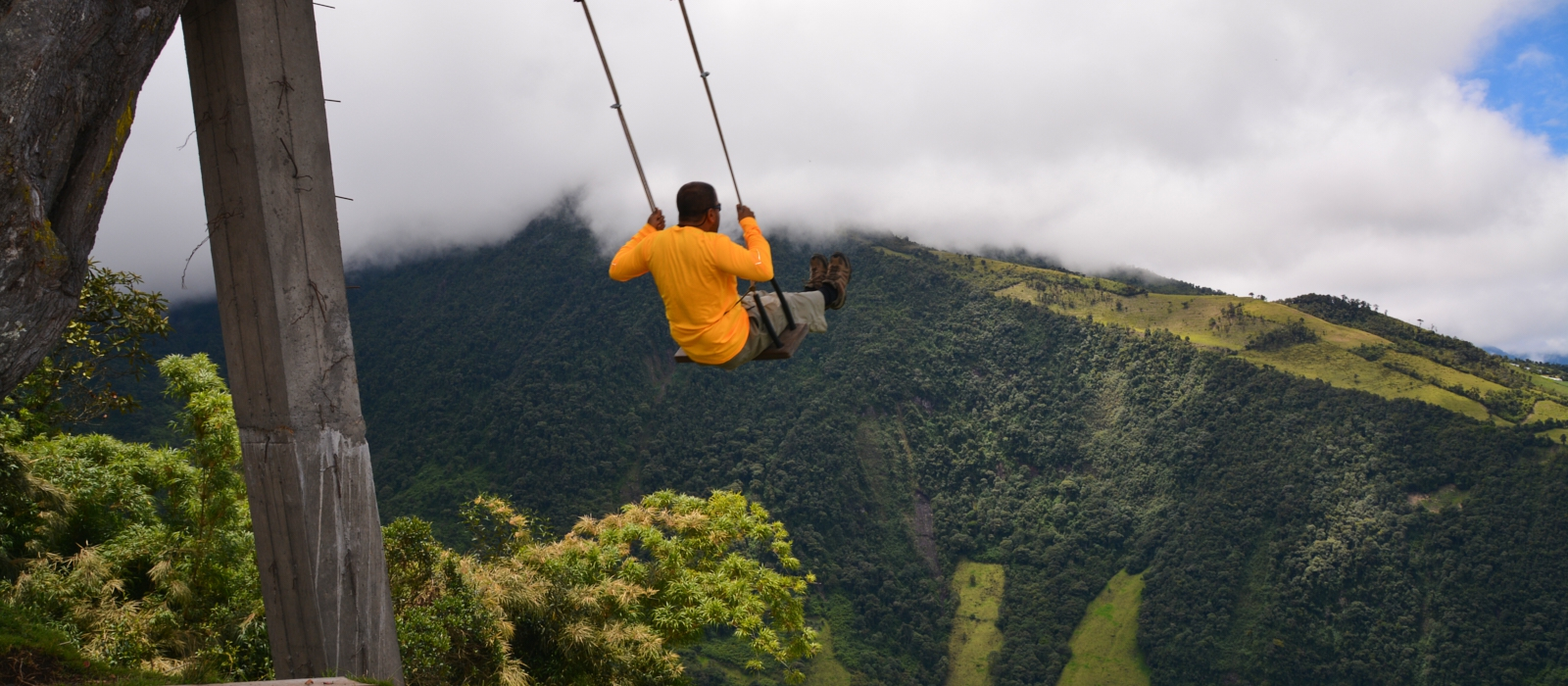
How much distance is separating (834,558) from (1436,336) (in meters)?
68.3

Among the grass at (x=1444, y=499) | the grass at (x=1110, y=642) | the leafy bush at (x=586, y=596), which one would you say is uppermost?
the leafy bush at (x=586, y=596)

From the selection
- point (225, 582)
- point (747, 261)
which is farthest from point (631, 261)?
point (225, 582)

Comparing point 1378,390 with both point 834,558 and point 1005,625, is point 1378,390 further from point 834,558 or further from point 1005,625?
point 834,558

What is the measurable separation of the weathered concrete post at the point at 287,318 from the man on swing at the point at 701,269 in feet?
5.25

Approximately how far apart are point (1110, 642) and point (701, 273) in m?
86.1

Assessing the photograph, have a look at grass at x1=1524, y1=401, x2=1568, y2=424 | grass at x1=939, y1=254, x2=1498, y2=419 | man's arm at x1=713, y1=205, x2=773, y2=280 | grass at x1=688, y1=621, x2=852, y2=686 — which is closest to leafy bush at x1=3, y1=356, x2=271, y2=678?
man's arm at x1=713, y1=205, x2=773, y2=280

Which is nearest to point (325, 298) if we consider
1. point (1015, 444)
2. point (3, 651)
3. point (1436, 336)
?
point (3, 651)

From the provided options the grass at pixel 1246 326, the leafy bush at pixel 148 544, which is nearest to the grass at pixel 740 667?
the leafy bush at pixel 148 544

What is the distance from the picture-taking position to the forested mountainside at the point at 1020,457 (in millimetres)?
73750

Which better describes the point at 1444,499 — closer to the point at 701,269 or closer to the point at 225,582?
the point at 225,582

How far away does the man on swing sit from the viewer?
12.4 ft

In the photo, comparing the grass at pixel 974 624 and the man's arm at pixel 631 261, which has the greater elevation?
the man's arm at pixel 631 261

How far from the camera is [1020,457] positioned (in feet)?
352

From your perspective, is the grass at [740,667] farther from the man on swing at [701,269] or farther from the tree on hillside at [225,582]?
the man on swing at [701,269]
